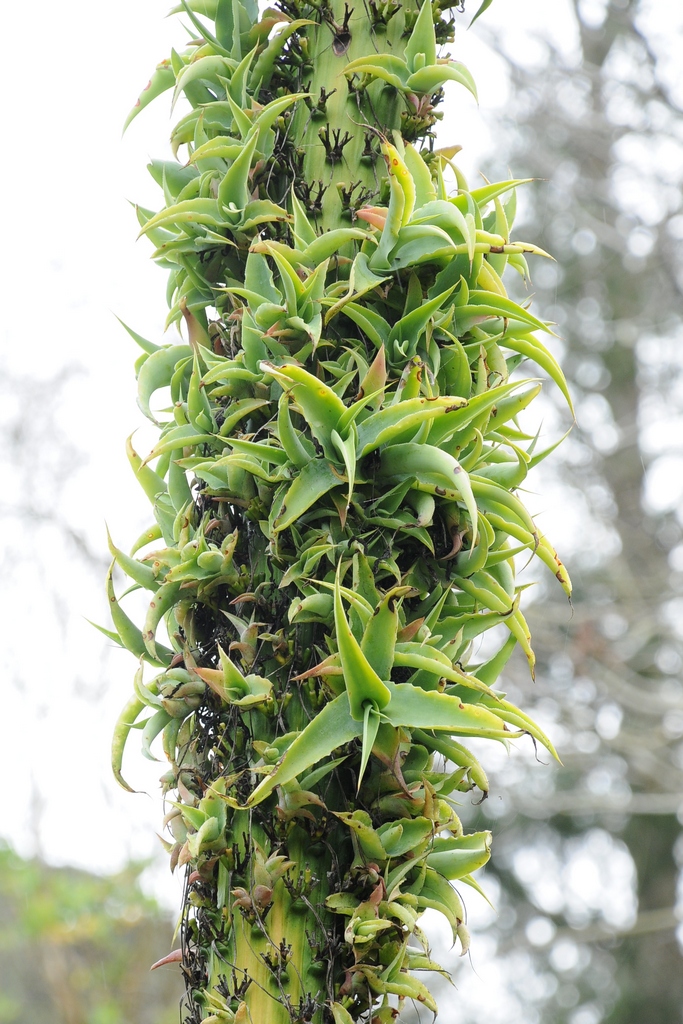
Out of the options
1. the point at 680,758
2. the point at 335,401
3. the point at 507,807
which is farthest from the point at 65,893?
the point at 335,401

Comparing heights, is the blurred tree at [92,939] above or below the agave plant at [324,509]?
below

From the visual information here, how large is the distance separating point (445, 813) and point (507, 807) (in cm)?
815

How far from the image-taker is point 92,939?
7.50 meters

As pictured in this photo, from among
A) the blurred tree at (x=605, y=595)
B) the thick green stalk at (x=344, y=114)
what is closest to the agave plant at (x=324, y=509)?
the thick green stalk at (x=344, y=114)

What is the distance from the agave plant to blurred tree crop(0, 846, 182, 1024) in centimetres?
629

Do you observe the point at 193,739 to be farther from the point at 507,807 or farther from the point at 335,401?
the point at 507,807

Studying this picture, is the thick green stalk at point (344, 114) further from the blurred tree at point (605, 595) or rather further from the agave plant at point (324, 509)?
the blurred tree at point (605, 595)

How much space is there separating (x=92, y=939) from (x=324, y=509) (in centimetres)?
741

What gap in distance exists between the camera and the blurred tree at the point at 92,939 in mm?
7062

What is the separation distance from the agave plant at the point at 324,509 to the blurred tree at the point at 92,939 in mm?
6290

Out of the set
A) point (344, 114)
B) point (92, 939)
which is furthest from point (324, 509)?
point (92, 939)

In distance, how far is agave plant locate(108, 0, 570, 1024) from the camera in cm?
121

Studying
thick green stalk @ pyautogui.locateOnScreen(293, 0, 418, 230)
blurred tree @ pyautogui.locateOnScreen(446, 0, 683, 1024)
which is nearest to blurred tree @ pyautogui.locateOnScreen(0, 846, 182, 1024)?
blurred tree @ pyautogui.locateOnScreen(446, 0, 683, 1024)

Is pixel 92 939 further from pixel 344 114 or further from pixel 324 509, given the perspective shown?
pixel 344 114
